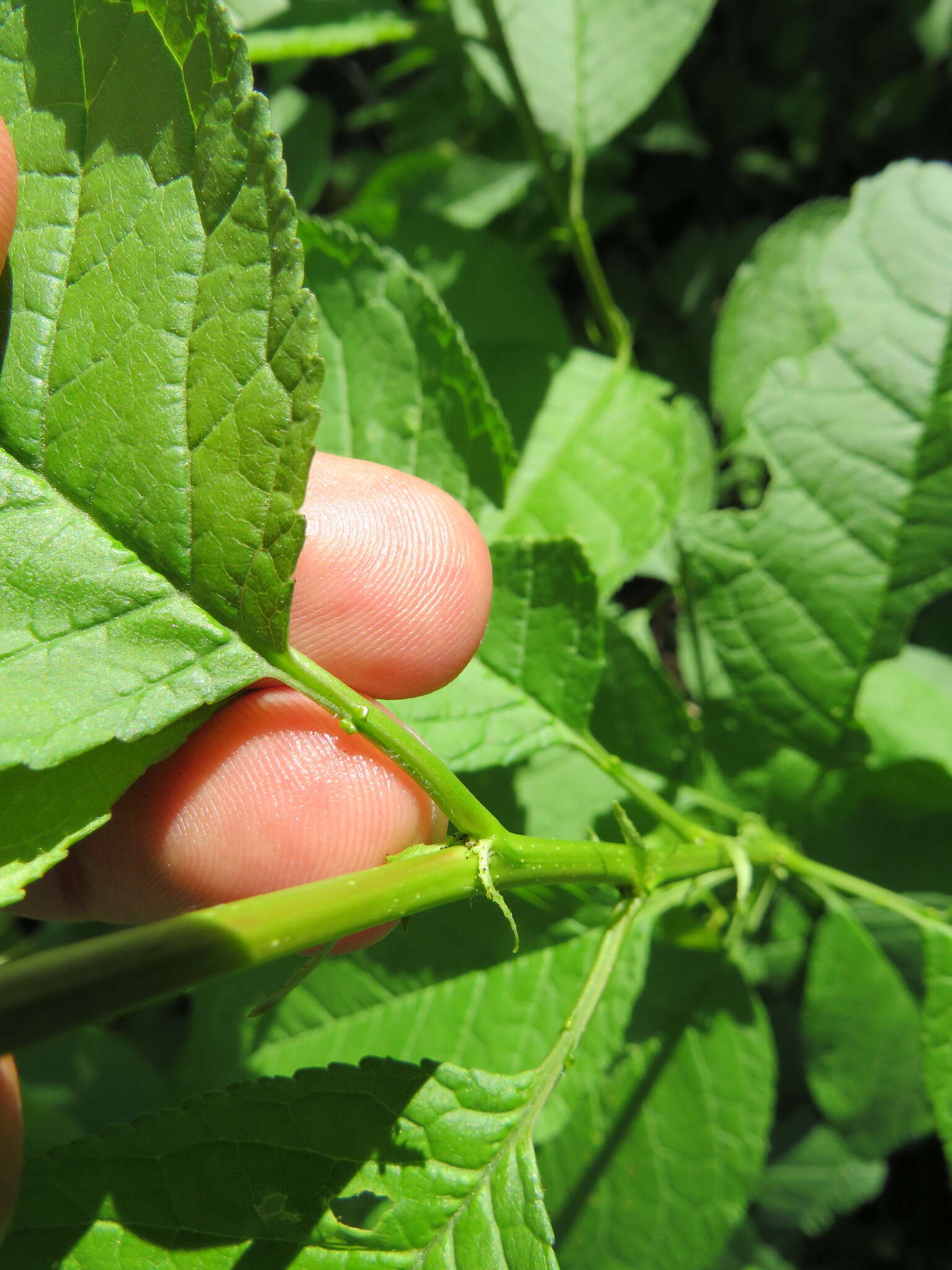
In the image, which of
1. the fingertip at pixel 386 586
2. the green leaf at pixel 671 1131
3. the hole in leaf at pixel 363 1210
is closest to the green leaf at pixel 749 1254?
the green leaf at pixel 671 1131

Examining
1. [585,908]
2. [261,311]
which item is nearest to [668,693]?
[585,908]

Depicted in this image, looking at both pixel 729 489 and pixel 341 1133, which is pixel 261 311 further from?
pixel 729 489

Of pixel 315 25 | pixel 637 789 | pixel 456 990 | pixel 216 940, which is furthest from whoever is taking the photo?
pixel 315 25

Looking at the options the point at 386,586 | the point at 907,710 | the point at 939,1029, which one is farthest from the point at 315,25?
the point at 939,1029

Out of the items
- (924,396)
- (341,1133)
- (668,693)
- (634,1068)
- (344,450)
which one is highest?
(924,396)

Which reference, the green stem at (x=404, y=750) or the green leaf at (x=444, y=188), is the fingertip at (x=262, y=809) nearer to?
the green stem at (x=404, y=750)

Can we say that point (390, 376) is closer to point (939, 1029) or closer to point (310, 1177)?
point (310, 1177)

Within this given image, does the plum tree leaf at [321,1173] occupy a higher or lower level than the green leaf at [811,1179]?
higher
